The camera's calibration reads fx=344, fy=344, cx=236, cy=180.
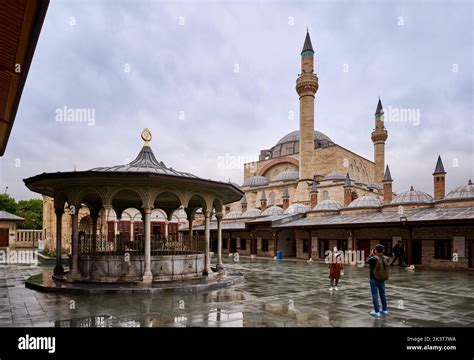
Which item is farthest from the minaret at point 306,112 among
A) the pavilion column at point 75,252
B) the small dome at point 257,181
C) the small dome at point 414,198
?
the pavilion column at point 75,252

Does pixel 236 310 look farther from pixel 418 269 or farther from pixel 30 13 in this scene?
pixel 418 269

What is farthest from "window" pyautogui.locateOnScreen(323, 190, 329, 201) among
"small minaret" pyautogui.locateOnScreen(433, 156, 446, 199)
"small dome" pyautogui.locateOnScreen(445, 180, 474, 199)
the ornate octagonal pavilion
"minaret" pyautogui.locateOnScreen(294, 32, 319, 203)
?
the ornate octagonal pavilion

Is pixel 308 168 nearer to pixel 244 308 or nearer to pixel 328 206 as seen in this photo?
pixel 328 206

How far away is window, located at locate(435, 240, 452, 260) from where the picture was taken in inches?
733

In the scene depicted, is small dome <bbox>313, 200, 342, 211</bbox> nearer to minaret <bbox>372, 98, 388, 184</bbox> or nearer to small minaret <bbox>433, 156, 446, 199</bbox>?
small minaret <bbox>433, 156, 446, 199</bbox>

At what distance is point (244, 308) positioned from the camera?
26.6 ft

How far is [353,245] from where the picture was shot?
22156mm

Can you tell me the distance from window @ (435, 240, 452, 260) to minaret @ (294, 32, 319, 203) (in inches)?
788

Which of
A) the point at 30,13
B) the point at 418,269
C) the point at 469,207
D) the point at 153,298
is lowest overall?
the point at 418,269

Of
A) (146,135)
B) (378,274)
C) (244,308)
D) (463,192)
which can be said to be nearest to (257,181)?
(463,192)

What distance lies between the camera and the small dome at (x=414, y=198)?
23006mm

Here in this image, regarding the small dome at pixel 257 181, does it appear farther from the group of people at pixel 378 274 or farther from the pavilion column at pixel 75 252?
the group of people at pixel 378 274
